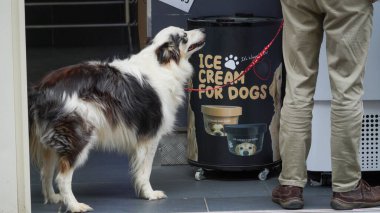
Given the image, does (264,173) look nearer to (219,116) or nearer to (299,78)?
(219,116)

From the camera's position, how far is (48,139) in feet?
17.6

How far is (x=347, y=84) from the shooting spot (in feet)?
16.6

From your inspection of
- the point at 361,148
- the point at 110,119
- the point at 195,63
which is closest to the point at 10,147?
the point at 110,119

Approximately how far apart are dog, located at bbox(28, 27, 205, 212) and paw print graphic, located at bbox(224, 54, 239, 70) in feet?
0.83

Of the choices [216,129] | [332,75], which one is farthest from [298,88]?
[216,129]

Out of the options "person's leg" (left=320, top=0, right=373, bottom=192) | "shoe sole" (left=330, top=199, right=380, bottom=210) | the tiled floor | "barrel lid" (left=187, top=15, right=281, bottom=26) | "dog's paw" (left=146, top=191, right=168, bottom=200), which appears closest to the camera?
"person's leg" (left=320, top=0, right=373, bottom=192)

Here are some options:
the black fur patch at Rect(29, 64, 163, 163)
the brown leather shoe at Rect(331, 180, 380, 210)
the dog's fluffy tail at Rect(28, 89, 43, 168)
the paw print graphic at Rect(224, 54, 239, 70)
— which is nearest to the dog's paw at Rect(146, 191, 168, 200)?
the black fur patch at Rect(29, 64, 163, 163)

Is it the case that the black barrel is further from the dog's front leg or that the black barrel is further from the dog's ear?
the dog's front leg

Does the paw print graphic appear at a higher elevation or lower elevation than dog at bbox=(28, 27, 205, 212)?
higher

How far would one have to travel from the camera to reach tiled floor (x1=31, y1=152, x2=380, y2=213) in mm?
5562

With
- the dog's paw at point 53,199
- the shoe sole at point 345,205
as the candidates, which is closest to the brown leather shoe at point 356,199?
the shoe sole at point 345,205

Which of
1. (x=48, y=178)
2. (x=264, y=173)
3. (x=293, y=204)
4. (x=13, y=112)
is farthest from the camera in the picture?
(x=264, y=173)

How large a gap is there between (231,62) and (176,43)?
47cm

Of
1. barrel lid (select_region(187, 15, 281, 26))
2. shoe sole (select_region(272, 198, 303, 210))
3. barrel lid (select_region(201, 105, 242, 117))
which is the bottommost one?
shoe sole (select_region(272, 198, 303, 210))
